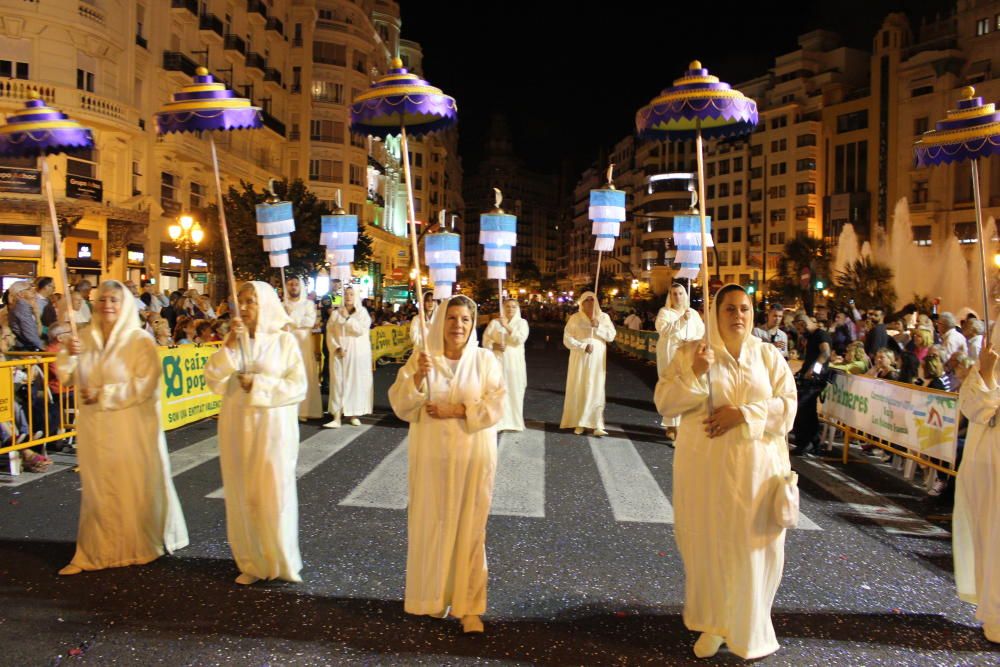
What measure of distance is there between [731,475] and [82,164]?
27.3 m

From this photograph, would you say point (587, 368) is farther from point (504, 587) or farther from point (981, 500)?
point (981, 500)

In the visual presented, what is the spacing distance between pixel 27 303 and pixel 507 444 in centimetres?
641

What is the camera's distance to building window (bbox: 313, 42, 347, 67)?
48688 millimetres

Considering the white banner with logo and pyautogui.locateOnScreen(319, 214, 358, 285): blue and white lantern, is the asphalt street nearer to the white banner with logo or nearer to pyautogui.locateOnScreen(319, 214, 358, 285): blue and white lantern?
the white banner with logo

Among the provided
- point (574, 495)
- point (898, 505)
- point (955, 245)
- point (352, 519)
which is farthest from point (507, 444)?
point (955, 245)

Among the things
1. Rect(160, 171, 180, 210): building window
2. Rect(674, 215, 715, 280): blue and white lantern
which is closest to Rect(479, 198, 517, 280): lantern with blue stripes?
Rect(674, 215, 715, 280): blue and white lantern

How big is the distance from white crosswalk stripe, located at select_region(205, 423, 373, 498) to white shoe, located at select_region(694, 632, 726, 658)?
4.55m

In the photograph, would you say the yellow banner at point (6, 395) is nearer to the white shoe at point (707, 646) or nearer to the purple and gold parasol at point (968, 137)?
the white shoe at point (707, 646)

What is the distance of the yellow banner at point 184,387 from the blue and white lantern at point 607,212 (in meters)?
5.94

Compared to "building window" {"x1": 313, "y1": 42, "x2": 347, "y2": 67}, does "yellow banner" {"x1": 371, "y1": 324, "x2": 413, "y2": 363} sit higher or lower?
lower

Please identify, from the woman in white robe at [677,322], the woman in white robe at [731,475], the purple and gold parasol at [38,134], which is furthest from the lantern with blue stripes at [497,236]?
the woman in white robe at [731,475]

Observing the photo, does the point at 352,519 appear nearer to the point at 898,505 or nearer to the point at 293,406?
the point at 293,406

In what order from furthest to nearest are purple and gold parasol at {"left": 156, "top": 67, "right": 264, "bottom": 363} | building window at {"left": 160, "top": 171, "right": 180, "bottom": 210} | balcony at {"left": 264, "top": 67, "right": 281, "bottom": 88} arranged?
balcony at {"left": 264, "top": 67, "right": 281, "bottom": 88} → building window at {"left": 160, "top": 171, "right": 180, "bottom": 210} → purple and gold parasol at {"left": 156, "top": 67, "right": 264, "bottom": 363}

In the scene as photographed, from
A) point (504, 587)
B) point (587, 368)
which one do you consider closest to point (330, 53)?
point (587, 368)
